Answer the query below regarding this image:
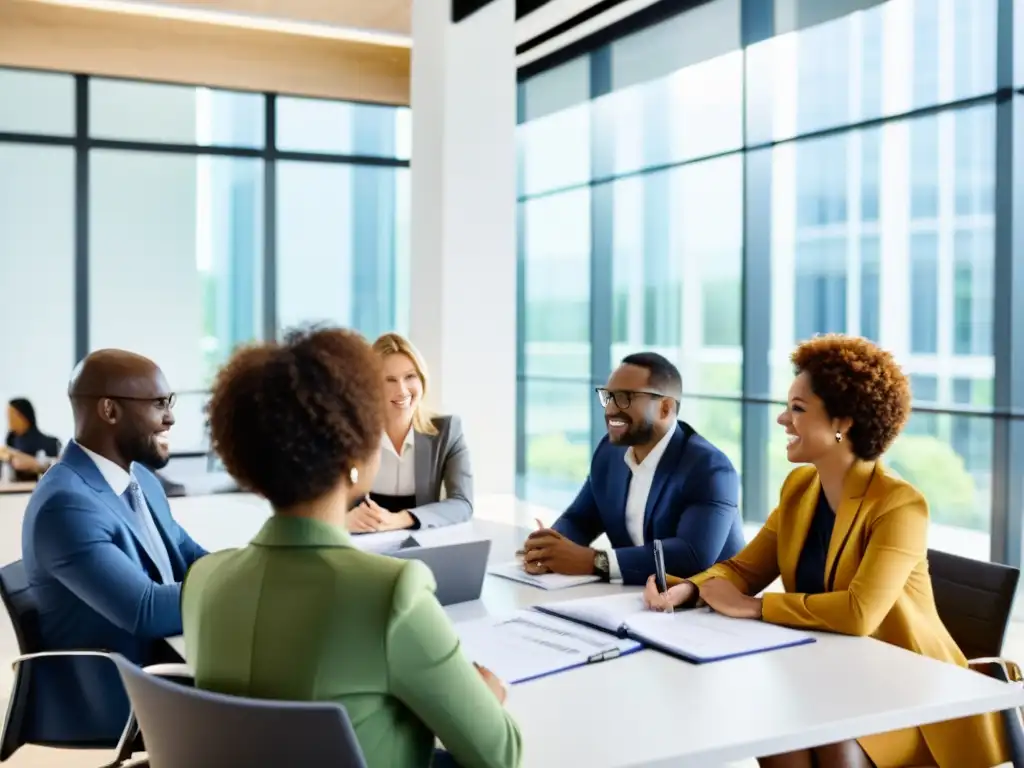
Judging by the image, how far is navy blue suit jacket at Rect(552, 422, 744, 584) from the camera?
296 cm

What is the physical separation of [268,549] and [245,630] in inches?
4.3

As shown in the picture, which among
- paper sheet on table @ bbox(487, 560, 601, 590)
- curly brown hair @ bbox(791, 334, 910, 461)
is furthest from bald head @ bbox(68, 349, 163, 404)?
curly brown hair @ bbox(791, 334, 910, 461)

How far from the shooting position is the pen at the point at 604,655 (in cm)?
210

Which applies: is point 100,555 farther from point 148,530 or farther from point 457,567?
point 457,567

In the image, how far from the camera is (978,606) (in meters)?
2.55

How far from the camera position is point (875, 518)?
2.43m

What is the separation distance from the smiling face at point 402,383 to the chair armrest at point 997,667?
2.16m

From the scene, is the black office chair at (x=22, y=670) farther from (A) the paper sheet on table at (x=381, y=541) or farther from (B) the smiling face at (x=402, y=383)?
(B) the smiling face at (x=402, y=383)

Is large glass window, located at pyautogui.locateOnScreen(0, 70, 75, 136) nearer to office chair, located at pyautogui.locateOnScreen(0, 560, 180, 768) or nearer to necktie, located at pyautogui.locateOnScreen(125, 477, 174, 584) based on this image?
necktie, located at pyautogui.locateOnScreen(125, 477, 174, 584)

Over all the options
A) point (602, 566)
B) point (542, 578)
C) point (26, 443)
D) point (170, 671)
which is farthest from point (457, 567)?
point (26, 443)

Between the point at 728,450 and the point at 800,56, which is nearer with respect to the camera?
the point at 800,56

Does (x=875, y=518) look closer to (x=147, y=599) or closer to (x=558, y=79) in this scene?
(x=147, y=599)

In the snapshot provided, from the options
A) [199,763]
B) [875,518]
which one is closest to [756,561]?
[875,518]

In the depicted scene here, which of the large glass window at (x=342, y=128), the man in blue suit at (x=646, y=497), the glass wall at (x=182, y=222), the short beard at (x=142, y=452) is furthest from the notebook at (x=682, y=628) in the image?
the large glass window at (x=342, y=128)
